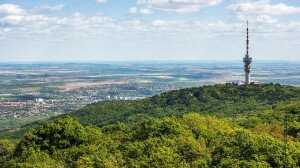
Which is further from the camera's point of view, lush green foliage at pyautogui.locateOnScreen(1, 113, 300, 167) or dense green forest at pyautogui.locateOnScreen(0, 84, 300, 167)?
dense green forest at pyautogui.locateOnScreen(0, 84, 300, 167)

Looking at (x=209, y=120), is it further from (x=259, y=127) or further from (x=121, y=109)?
(x=121, y=109)

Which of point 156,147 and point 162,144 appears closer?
point 156,147

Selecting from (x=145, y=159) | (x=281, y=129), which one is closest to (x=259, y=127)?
(x=281, y=129)

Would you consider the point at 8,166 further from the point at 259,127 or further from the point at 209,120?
the point at 259,127

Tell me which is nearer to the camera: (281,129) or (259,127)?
(281,129)

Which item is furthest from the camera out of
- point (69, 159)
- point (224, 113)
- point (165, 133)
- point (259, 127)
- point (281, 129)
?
point (224, 113)

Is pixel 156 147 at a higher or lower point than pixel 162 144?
lower

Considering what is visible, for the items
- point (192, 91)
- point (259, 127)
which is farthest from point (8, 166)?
point (192, 91)

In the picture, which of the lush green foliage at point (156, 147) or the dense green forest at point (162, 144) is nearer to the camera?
the lush green foliage at point (156, 147)

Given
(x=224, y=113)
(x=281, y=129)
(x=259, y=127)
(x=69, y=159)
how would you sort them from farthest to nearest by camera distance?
(x=224, y=113)
(x=259, y=127)
(x=281, y=129)
(x=69, y=159)
